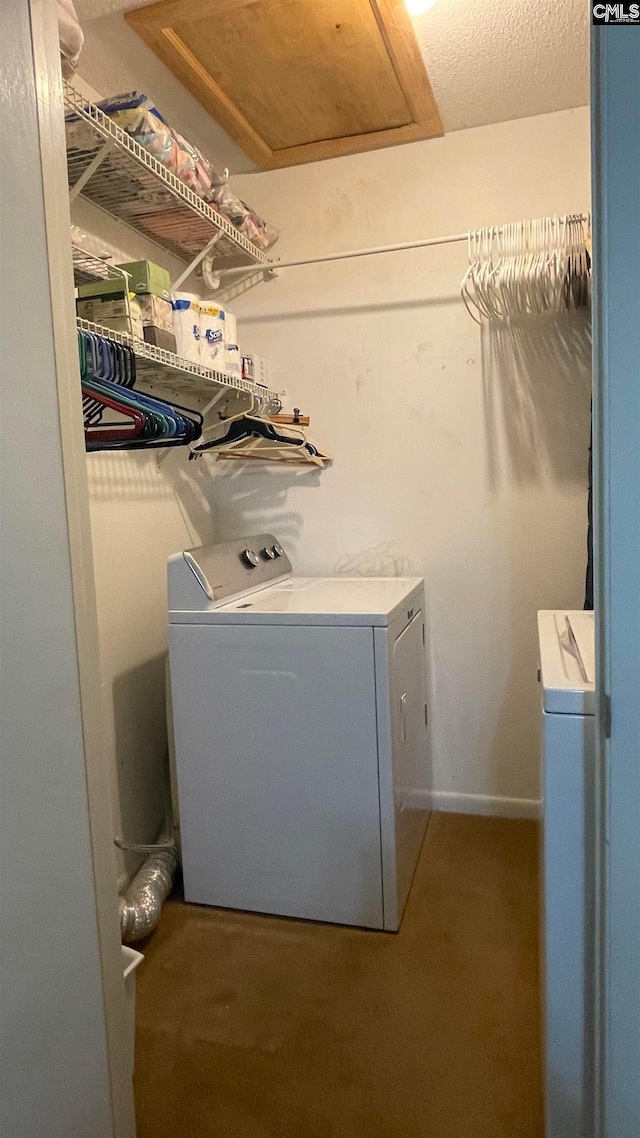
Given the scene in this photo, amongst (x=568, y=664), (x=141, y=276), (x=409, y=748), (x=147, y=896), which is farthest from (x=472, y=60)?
(x=147, y=896)

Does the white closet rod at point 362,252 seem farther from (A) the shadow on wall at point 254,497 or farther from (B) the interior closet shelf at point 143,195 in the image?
(A) the shadow on wall at point 254,497

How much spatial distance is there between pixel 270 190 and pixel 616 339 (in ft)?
6.93

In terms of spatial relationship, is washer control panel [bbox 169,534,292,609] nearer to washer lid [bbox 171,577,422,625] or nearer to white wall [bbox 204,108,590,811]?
washer lid [bbox 171,577,422,625]

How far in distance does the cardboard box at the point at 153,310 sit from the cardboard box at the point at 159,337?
1cm

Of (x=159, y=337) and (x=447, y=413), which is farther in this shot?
(x=447, y=413)

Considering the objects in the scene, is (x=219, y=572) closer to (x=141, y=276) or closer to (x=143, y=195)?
(x=141, y=276)

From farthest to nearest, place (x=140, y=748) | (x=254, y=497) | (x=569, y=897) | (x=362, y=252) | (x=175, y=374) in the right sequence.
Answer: (x=254, y=497), (x=362, y=252), (x=140, y=748), (x=175, y=374), (x=569, y=897)

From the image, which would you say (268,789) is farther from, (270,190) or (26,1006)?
(270,190)

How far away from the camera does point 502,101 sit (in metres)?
2.15

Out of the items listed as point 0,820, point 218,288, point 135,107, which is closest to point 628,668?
point 0,820

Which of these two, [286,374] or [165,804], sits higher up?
[286,374]

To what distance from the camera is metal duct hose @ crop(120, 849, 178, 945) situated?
183 cm

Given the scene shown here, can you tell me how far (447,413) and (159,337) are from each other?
1050 millimetres

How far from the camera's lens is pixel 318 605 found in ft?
6.34
